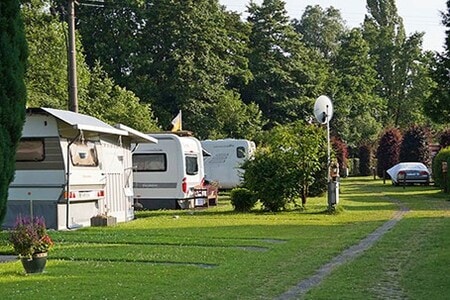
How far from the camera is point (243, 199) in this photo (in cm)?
2369

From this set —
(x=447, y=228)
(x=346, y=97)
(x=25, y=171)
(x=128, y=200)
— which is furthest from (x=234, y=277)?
(x=346, y=97)

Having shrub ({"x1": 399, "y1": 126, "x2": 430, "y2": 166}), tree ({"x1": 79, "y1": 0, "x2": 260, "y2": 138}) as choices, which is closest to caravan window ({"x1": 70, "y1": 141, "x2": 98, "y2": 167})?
tree ({"x1": 79, "y1": 0, "x2": 260, "y2": 138})

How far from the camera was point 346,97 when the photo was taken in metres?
65.6

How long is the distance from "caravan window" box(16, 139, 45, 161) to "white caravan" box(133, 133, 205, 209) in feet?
23.3

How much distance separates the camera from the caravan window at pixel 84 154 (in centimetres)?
1802

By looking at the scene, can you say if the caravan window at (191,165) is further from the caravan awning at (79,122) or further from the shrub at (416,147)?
the shrub at (416,147)

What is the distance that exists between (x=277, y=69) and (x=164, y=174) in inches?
1280

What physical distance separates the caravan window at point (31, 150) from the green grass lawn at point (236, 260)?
209 centimetres

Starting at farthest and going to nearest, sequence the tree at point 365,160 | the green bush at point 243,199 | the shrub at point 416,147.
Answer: the tree at point 365,160, the shrub at point 416,147, the green bush at point 243,199

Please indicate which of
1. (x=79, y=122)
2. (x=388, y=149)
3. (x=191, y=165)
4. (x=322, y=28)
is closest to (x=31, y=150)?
(x=79, y=122)

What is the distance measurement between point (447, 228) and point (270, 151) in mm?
8215

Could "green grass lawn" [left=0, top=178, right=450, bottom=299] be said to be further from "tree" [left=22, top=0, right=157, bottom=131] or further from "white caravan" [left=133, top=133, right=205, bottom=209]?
"tree" [left=22, top=0, right=157, bottom=131]

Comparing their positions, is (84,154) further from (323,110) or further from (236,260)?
(323,110)

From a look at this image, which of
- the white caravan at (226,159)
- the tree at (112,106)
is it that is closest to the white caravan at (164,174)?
the white caravan at (226,159)
